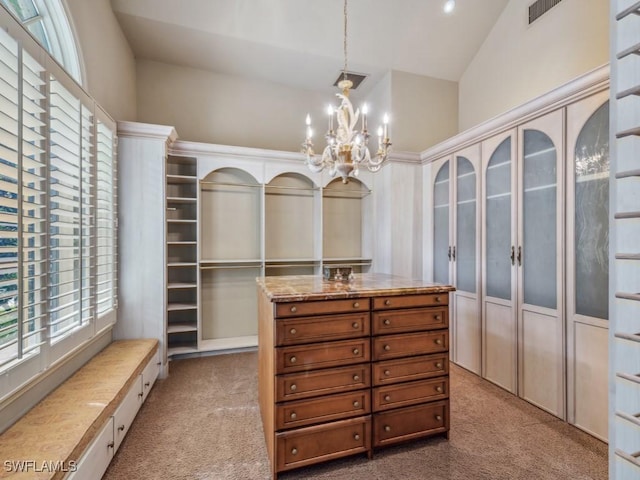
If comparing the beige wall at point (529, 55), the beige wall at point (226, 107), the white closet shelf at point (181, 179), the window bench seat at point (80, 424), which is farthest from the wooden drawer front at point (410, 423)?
the beige wall at point (226, 107)

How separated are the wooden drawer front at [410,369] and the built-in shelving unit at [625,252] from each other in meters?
1.28

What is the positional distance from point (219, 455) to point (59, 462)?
95 cm

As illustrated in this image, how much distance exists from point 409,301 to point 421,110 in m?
3.30

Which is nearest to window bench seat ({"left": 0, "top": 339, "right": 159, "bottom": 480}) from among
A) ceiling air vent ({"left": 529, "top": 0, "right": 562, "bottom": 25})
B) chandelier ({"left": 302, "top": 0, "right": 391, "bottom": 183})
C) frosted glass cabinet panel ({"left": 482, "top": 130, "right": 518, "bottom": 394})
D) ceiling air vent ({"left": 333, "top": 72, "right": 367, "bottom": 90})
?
chandelier ({"left": 302, "top": 0, "right": 391, "bottom": 183})

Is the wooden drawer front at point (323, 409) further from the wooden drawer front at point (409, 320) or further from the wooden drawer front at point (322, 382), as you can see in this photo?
the wooden drawer front at point (409, 320)

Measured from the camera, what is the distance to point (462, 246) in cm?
347

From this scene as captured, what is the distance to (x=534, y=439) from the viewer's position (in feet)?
7.21

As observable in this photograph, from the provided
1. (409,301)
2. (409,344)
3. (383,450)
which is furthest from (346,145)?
(383,450)

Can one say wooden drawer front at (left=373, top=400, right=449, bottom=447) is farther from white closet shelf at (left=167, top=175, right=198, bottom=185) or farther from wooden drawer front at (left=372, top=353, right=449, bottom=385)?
white closet shelf at (left=167, top=175, right=198, bottom=185)

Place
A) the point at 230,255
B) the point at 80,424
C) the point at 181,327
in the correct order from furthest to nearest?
the point at 230,255 → the point at 181,327 → the point at 80,424

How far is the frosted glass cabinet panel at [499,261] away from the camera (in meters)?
2.85

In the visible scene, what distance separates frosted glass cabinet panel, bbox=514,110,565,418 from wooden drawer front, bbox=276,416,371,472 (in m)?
1.62

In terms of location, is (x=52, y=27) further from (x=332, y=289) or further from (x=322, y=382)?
(x=322, y=382)

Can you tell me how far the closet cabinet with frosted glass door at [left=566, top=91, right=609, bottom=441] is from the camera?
217 centimetres
